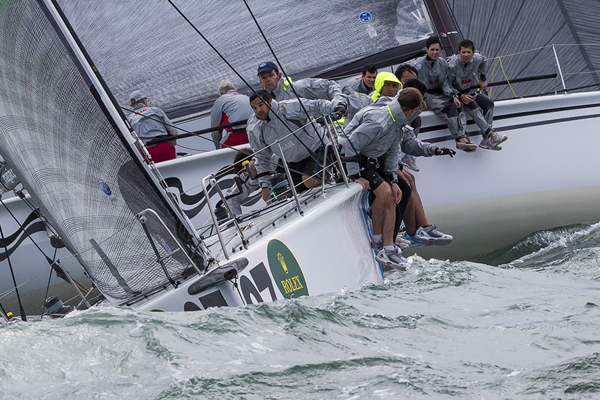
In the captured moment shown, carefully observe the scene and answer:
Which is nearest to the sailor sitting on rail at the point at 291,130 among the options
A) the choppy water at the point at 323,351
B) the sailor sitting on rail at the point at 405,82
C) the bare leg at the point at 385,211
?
the bare leg at the point at 385,211

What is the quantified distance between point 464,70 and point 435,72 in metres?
0.20

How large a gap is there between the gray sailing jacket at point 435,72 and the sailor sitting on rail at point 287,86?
3.44 ft

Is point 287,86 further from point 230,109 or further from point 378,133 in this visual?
point 230,109

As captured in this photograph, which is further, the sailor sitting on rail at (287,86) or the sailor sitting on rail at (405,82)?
the sailor sitting on rail at (405,82)

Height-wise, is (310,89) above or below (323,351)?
above

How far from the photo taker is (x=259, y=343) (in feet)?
6.17

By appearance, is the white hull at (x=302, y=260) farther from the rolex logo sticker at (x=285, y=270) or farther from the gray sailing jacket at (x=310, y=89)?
the gray sailing jacket at (x=310, y=89)

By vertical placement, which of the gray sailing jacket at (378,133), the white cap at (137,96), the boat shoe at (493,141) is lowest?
the boat shoe at (493,141)

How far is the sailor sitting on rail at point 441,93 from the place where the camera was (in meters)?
4.66

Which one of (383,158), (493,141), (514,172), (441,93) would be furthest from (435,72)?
(383,158)

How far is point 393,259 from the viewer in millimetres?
3354

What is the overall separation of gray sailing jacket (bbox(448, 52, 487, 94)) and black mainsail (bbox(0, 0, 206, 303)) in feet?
9.29

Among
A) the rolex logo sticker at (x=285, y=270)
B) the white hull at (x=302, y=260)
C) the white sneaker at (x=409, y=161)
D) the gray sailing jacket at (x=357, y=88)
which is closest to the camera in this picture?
the white hull at (x=302, y=260)

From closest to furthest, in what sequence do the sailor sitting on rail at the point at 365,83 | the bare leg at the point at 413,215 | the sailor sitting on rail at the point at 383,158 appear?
the sailor sitting on rail at the point at 383,158
the bare leg at the point at 413,215
the sailor sitting on rail at the point at 365,83
